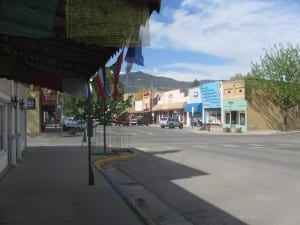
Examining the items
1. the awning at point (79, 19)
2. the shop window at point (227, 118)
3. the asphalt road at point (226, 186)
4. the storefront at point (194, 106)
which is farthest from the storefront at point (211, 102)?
the awning at point (79, 19)

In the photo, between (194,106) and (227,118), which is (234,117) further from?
(194,106)

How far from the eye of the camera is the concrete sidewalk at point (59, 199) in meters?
9.23

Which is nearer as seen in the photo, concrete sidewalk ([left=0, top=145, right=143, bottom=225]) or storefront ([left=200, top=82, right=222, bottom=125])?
concrete sidewalk ([left=0, top=145, right=143, bottom=225])

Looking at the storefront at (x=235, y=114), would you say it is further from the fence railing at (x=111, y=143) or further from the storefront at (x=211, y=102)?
the fence railing at (x=111, y=143)

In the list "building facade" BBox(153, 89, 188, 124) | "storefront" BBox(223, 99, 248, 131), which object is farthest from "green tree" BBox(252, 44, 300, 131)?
"building facade" BBox(153, 89, 188, 124)

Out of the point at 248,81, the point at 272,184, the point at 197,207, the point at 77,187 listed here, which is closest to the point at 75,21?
the point at 197,207

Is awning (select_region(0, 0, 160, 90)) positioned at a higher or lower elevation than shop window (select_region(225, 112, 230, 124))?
higher

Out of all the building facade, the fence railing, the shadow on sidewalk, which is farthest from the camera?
the building facade

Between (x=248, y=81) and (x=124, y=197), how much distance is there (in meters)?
51.3

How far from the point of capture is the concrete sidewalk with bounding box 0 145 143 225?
9.23 m

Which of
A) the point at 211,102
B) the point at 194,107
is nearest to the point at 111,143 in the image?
the point at 211,102

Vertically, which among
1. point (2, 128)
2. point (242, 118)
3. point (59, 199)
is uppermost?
point (242, 118)

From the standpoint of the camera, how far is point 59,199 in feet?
37.5

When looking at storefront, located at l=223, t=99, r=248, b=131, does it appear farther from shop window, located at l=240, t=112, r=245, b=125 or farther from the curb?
the curb
